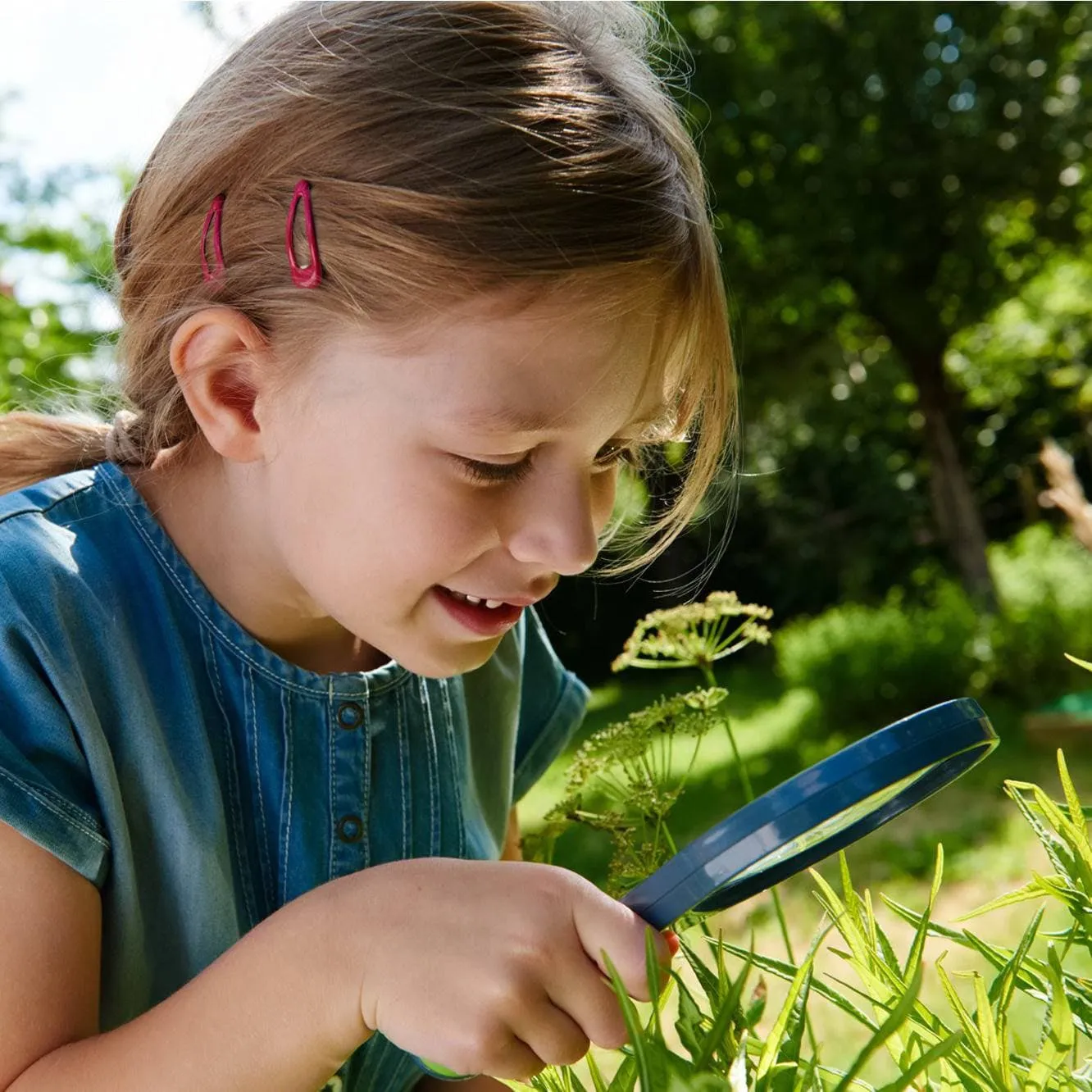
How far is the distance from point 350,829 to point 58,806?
33 cm

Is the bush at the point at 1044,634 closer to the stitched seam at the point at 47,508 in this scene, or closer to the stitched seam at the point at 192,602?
the stitched seam at the point at 192,602

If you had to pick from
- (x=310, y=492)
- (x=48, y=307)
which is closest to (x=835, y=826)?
(x=310, y=492)

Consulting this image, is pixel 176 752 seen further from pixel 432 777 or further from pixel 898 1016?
pixel 898 1016

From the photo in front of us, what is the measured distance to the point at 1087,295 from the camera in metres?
8.73

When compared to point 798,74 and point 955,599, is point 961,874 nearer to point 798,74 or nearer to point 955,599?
point 955,599

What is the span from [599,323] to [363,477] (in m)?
0.21

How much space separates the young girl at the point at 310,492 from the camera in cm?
79

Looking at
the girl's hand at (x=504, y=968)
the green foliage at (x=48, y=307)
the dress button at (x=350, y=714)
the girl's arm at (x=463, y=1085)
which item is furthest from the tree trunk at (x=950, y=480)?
the girl's hand at (x=504, y=968)

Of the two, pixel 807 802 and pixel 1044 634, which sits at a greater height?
pixel 807 802

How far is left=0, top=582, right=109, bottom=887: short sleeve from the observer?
822mm

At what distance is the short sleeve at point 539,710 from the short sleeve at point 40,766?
0.63 meters

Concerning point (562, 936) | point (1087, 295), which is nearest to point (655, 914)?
point (562, 936)

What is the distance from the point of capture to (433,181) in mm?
928

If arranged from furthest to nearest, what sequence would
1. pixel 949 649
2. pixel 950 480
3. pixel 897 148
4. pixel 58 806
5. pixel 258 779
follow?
pixel 950 480, pixel 949 649, pixel 897 148, pixel 258 779, pixel 58 806
